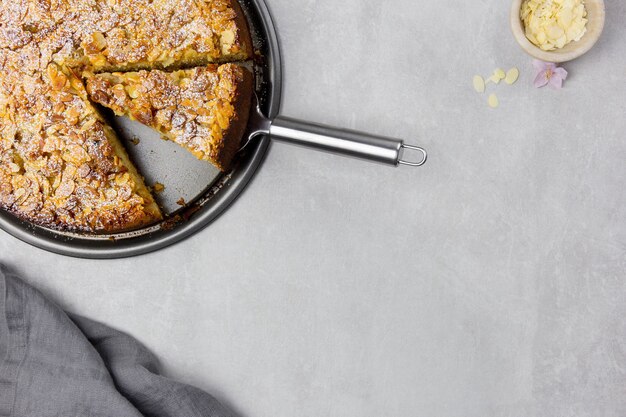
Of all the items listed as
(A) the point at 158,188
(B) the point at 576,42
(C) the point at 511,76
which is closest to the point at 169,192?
(A) the point at 158,188

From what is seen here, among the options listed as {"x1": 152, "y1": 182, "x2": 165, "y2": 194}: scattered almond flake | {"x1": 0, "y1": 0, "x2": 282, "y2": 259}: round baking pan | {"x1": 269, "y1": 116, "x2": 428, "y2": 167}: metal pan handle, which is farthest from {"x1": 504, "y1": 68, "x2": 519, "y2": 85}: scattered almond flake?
{"x1": 152, "y1": 182, "x2": 165, "y2": 194}: scattered almond flake

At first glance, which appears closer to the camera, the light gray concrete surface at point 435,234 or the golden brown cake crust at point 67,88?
the golden brown cake crust at point 67,88

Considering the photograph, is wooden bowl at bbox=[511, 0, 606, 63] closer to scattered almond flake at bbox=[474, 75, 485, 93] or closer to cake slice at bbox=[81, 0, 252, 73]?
scattered almond flake at bbox=[474, 75, 485, 93]

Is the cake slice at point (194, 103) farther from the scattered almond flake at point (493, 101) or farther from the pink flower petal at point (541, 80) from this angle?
the pink flower petal at point (541, 80)

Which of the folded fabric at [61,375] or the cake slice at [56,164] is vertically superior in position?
the cake slice at [56,164]

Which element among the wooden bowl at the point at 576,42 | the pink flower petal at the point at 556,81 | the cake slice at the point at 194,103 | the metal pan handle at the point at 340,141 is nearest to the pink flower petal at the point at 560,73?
the pink flower petal at the point at 556,81

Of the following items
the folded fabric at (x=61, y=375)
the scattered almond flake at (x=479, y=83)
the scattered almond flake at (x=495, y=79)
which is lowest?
the folded fabric at (x=61, y=375)

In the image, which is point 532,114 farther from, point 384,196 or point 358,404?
point 358,404
